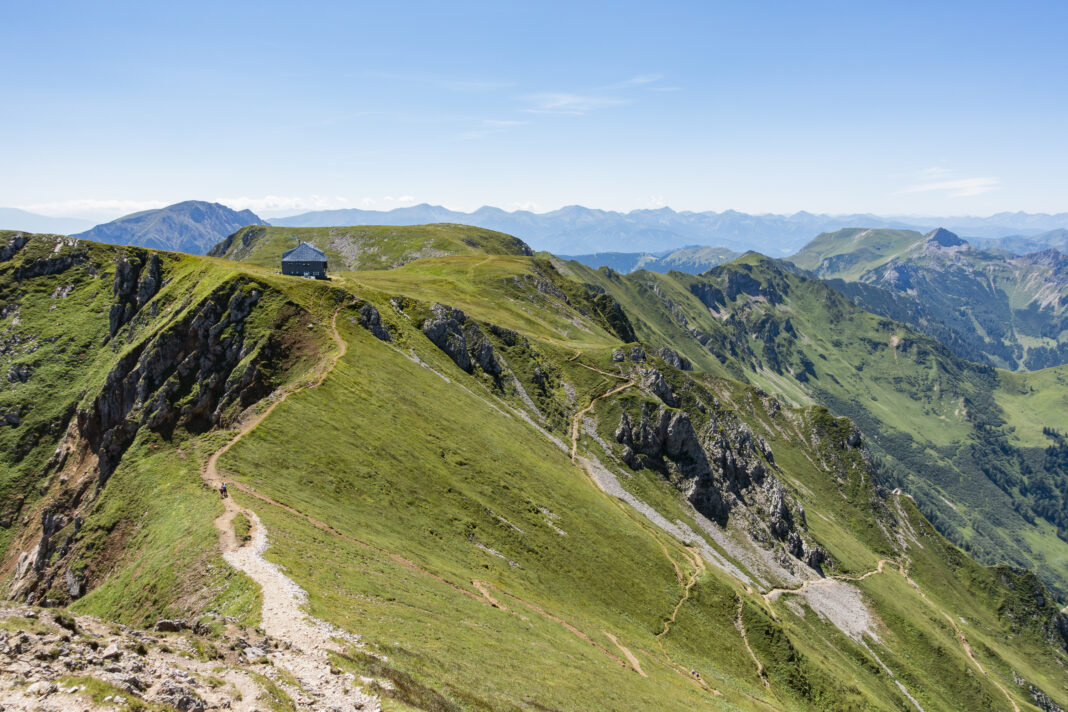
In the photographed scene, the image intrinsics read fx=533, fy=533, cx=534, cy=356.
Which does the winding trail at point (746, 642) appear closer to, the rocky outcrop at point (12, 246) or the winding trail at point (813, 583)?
the winding trail at point (813, 583)

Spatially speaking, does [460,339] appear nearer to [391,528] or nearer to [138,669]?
[391,528]

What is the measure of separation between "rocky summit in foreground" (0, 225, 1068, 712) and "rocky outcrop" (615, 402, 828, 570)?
0.78 meters

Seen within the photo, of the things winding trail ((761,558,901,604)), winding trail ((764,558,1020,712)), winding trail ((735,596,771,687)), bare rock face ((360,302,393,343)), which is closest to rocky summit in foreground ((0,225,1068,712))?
winding trail ((735,596,771,687))

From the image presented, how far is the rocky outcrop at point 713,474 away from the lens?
13800 cm

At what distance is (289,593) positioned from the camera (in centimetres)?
3906

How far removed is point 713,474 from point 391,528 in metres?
→ 104

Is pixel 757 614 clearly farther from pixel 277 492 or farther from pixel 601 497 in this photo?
pixel 277 492

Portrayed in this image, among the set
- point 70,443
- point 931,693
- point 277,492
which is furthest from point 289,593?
point 931,693

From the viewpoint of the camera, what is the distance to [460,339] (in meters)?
134

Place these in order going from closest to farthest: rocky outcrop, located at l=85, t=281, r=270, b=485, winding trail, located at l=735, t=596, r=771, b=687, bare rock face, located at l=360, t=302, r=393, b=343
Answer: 1. rocky outcrop, located at l=85, t=281, r=270, b=485
2. winding trail, located at l=735, t=596, r=771, b=687
3. bare rock face, located at l=360, t=302, r=393, b=343

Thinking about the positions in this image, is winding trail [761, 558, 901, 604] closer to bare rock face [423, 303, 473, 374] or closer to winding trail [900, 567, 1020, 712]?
winding trail [900, 567, 1020, 712]

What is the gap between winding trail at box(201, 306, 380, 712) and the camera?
27969mm

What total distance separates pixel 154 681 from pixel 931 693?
515 feet

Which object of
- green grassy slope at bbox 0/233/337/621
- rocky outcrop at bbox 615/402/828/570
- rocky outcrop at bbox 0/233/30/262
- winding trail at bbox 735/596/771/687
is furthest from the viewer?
rocky outcrop at bbox 615/402/828/570
